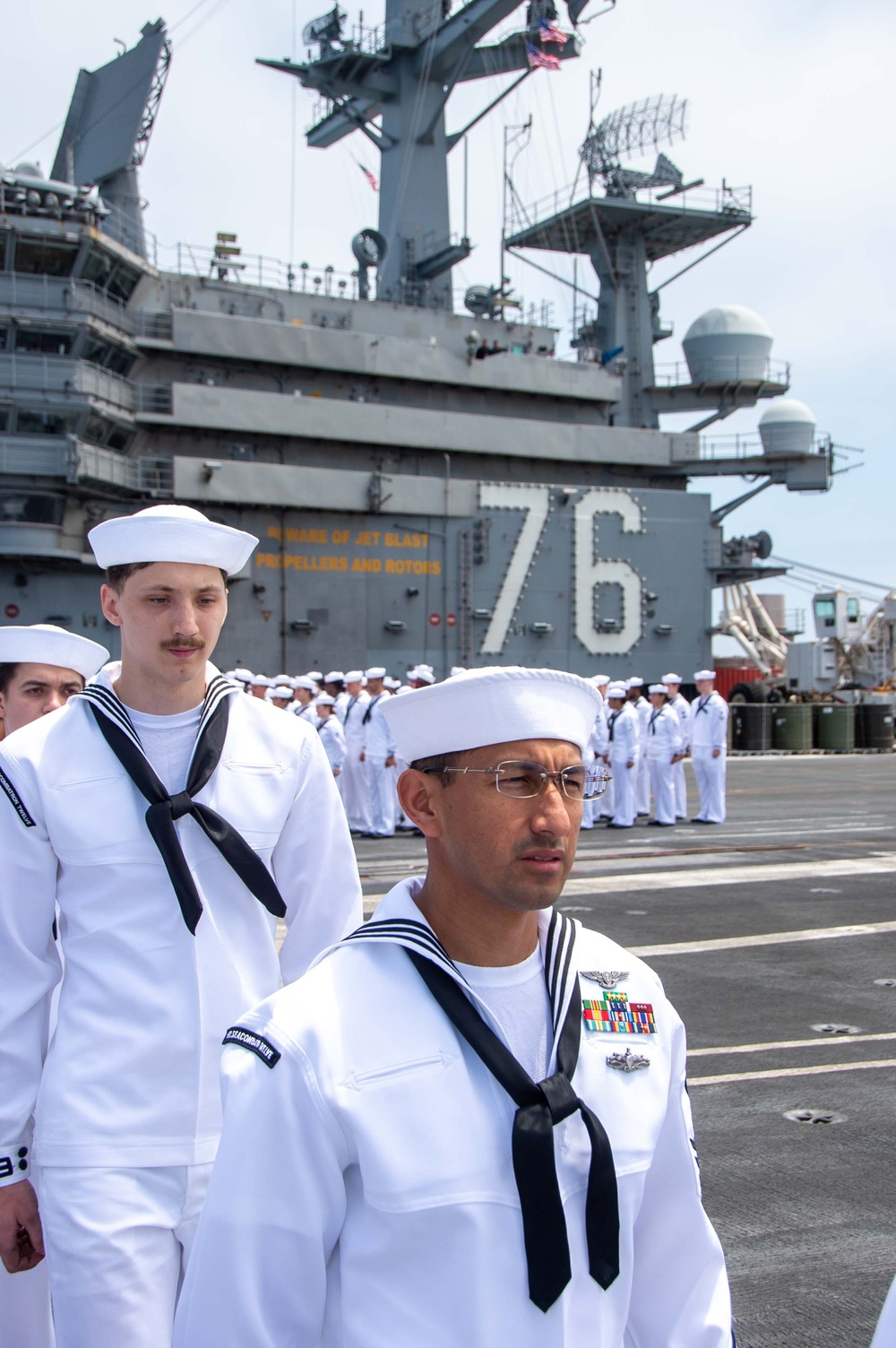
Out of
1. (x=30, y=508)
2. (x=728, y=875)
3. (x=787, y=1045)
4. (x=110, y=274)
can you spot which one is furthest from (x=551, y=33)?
(x=787, y=1045)

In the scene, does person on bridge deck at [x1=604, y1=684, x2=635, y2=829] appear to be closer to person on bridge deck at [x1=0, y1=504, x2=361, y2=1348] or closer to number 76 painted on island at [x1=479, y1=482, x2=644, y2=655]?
number 76 painted on island at [x1=479, y1=482, x2=644, y2=655]

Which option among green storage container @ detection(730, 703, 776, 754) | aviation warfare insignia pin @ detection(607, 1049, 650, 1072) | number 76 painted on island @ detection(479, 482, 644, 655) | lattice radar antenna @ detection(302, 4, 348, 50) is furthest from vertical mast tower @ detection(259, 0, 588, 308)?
aviation warfare insignia pin @ detection(607, 1049, 650, 1072)

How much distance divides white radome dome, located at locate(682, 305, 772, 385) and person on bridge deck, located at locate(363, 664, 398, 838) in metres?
19.0

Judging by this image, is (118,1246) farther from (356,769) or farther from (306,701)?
(306,701)

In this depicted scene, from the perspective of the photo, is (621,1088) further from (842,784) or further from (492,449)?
(492,449)

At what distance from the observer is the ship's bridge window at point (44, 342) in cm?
2255

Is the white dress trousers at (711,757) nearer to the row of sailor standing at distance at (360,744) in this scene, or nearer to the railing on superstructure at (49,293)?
the row of sailor standing at distance at (360,744)

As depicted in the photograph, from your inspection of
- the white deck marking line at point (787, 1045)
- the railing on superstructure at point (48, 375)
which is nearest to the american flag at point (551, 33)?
the railing on superstructure at point (48, 375)

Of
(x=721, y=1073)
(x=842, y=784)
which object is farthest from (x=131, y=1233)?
(x=842, y=784)

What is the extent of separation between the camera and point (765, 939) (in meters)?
8.10

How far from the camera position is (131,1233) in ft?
6.88

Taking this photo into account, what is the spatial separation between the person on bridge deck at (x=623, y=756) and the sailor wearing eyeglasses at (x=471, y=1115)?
15.0m

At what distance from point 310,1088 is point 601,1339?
1.73ft

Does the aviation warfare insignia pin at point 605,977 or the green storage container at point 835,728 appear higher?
the aviation warfare insignia pin at point 605,977
